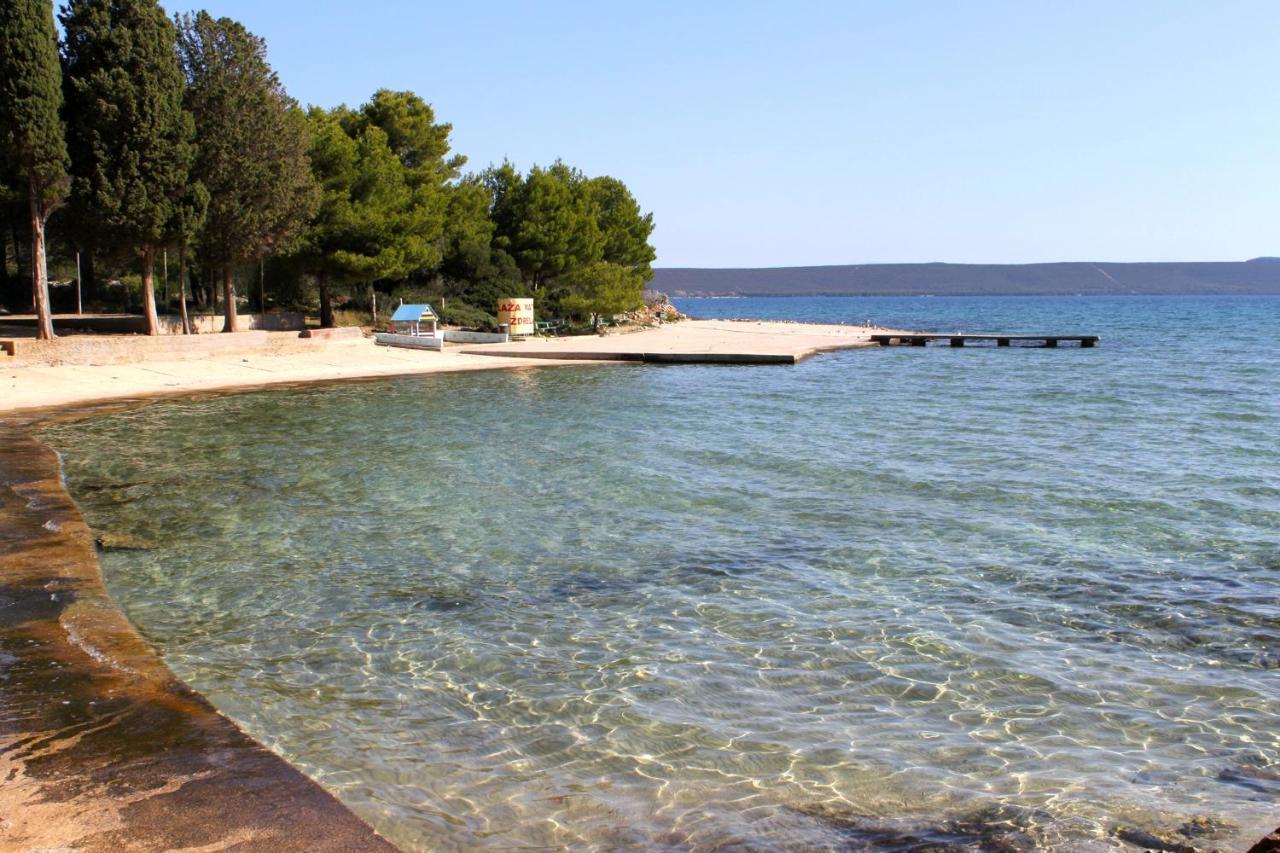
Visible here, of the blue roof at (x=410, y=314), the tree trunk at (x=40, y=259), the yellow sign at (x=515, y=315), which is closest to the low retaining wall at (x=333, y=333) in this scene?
the blue roof at (x=410, y=314)

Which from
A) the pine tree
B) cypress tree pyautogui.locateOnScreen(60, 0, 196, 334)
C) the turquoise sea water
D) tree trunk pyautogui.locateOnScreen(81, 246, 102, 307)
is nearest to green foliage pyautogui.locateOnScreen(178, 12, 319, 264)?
cypress tree pyautogui.locateOnScreen(60, 0, 196, 334)

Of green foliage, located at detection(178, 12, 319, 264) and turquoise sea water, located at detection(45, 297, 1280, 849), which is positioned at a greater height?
green foliage, located at detection(178, 12, 319, 264)

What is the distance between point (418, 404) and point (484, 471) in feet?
41.7

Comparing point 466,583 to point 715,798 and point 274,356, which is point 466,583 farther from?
point 274,356

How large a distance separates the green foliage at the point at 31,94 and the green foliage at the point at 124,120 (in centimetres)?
146

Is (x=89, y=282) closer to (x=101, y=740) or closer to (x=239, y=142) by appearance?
(x=239, y=142)

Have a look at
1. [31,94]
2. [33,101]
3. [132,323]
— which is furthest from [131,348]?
[132,323]

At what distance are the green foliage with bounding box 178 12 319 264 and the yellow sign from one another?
49.9 feet

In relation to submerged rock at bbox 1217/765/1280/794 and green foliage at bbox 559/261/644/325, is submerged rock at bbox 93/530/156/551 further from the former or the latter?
green foliage at bbox 559/261/644/325

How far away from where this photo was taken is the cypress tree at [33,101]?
34.4 metres

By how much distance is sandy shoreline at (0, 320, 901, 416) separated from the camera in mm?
32375

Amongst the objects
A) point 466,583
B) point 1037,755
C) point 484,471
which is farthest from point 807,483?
point 1037,755

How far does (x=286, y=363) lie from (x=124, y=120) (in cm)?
1048

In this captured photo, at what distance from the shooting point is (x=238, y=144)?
4316 cm
